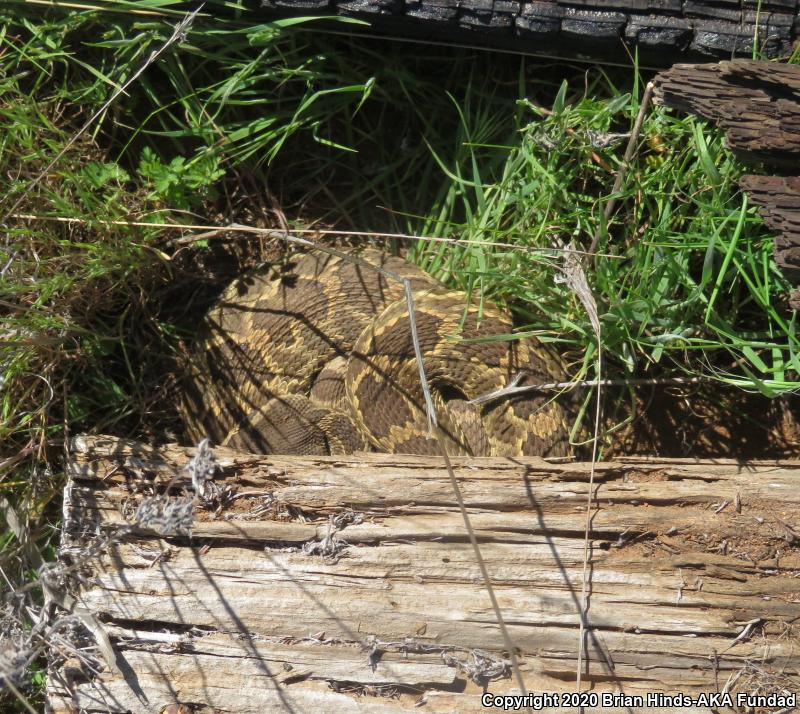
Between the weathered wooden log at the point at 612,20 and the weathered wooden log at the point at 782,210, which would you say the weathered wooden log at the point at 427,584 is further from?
the weathered wooden log at the point at 612,20

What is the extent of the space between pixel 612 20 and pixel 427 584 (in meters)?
2.37

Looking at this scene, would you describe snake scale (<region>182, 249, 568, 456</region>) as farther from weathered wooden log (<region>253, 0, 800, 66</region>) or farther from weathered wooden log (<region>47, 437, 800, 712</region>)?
weathered wooden log (<region>253, 0, 800, 66</region>)

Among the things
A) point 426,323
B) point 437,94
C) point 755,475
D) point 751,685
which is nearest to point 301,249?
point 426,323

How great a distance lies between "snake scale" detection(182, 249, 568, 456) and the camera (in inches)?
133

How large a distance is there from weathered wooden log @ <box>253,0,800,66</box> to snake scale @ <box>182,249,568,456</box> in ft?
3.55

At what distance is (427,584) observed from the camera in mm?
2559

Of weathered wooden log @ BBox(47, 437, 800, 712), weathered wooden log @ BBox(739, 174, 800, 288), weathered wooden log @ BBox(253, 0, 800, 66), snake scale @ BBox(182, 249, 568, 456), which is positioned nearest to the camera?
weathered wooden log @ BBox(47, 437, 800, 712)

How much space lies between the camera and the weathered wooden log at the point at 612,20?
3.09 meters

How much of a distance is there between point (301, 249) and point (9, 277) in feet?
4.17

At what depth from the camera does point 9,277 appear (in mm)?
3117

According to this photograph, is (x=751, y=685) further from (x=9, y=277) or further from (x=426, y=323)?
(x=9, y=277)

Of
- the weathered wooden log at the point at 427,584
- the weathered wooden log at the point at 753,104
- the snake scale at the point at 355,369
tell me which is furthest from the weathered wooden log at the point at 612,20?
the weathered wooden log at the point at 427,584

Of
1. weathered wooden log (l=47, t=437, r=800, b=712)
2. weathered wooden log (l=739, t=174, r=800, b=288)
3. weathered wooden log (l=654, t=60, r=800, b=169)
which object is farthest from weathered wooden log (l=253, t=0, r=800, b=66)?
weathered wooden log (l=47, t=437, r=800, b=712)

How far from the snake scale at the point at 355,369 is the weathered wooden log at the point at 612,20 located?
1.08 meters
